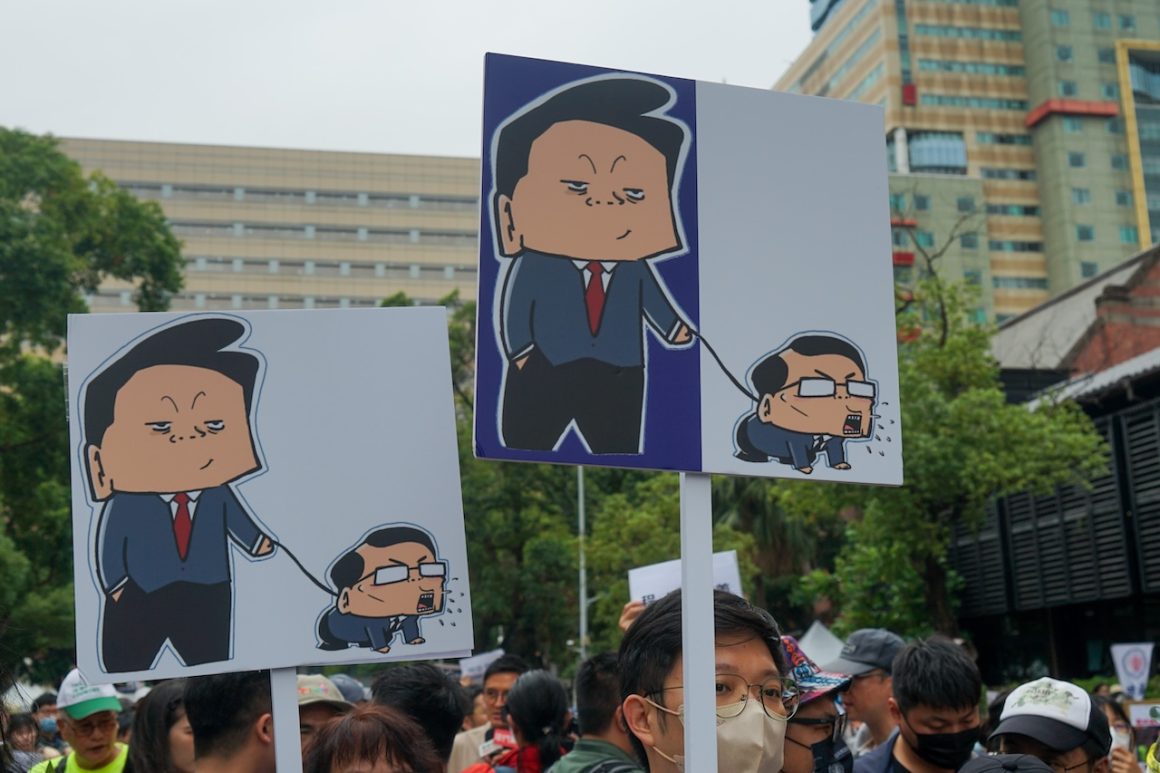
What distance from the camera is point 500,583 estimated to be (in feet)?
126

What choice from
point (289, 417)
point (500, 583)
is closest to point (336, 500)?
point (289, 417)

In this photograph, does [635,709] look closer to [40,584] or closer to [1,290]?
[1,290]

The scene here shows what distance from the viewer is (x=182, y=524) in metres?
3.76

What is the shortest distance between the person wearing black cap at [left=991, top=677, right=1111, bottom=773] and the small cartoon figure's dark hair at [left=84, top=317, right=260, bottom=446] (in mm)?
2368

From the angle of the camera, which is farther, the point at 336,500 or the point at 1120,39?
the point at 1120,39

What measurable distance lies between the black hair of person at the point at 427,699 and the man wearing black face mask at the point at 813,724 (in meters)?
1.13

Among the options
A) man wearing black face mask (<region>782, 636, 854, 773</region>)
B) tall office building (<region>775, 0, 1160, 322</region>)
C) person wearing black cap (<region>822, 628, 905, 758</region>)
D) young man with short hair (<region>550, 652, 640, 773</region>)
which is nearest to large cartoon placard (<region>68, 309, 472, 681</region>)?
man wearing black face mask (<region>782, 636, 854, 773</region>)

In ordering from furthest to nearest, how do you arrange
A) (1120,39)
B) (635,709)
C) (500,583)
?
(1120,39) < (500,583) < (635,709)

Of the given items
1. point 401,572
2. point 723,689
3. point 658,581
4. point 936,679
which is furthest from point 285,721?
point 658,581

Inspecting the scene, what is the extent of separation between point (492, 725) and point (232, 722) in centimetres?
440

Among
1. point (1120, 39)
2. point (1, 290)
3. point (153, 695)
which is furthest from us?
point (1120, 39)

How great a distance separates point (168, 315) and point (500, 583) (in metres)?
35.0

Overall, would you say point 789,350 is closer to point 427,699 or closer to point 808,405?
point 808,405

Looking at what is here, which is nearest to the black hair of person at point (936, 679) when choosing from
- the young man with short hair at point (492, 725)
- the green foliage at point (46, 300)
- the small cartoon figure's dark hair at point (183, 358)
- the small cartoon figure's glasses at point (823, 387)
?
the small cartoon figure's glasses at point (823, 387)
